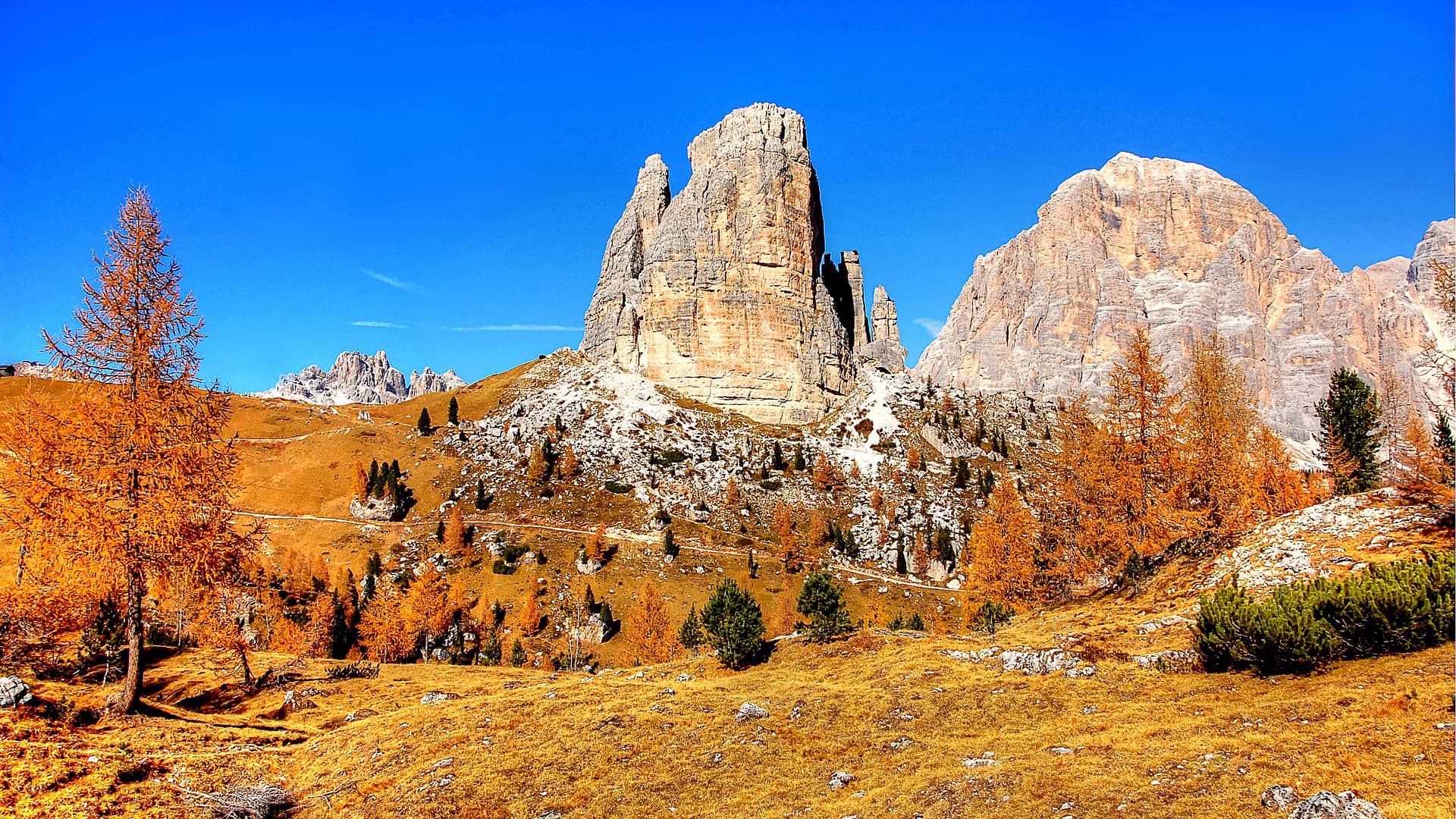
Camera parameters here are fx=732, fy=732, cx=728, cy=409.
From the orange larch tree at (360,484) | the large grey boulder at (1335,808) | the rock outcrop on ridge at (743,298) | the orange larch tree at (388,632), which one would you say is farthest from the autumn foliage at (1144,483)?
the rock outcrop on ridge at (743,298)

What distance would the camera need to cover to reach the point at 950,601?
352 ft

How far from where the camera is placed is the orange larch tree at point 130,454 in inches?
861

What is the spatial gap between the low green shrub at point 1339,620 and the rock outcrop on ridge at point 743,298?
151822 mm

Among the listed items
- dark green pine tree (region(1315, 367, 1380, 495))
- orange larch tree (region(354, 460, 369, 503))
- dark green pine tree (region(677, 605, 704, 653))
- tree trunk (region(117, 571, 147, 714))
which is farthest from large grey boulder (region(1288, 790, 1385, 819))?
orange larch tree (region(354, 460, 369, 503))

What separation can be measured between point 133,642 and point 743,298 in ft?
528

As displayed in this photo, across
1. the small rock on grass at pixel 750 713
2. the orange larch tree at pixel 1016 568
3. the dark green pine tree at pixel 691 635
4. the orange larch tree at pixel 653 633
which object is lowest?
the orange larch tree at pixel 653 633

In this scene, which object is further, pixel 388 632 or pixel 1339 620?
pixel 388 632

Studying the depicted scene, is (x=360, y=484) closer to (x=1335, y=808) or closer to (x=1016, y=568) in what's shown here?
(x=1016, y=568)

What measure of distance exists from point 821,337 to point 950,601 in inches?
3503

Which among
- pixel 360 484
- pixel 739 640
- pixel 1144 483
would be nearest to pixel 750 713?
pixel 739 640

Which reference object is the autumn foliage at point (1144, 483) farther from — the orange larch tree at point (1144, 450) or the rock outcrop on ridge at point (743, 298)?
the rock outcrop on ridge at point (743, 298)

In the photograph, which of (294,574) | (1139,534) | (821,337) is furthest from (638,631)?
(821,337)

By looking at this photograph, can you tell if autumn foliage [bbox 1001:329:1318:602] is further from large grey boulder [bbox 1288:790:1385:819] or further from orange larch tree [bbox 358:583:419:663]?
orange larch tree [bbox 358:583:419:663]

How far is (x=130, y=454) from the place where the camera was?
23.0 metres
